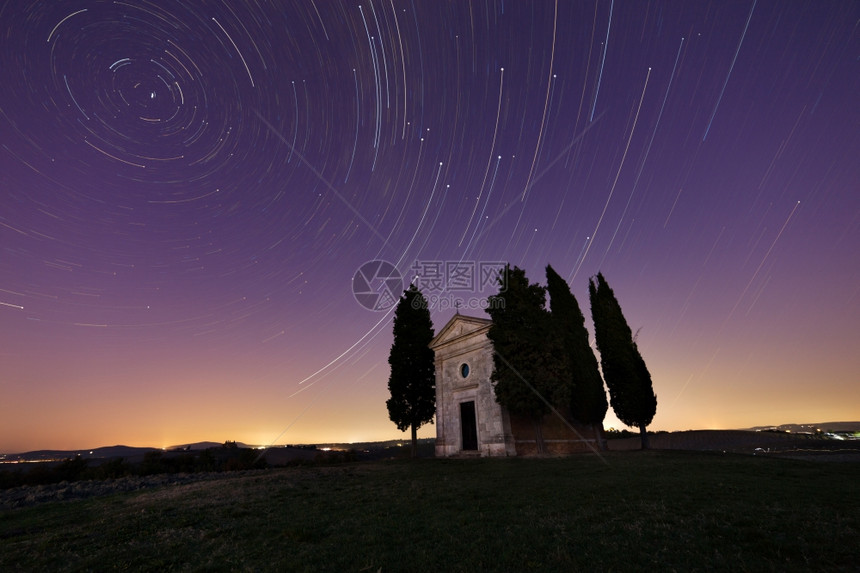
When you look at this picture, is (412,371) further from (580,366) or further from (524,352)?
(580,366)

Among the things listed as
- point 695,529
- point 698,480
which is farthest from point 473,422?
point 695,529

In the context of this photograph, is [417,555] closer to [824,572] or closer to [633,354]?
[824,572]

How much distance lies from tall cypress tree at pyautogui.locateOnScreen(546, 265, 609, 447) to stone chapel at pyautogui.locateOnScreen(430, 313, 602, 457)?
6.84 feet

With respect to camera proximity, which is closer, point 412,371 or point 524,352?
Result: point 524,352

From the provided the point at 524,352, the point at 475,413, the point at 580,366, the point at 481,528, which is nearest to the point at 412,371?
the point at 475,413

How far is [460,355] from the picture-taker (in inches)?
1297

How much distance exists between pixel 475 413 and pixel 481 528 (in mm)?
23692

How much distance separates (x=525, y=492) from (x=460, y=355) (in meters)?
21.1

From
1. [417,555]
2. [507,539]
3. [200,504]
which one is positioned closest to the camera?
[417,555]

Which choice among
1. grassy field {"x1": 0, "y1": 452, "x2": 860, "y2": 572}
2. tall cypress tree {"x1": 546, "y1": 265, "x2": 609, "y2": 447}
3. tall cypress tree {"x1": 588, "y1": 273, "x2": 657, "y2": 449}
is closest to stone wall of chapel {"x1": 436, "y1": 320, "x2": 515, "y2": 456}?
tall cypress tree {"x1": 546, "y1": 265, "x2": 609, "y2": 447}

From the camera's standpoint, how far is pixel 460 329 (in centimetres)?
3322

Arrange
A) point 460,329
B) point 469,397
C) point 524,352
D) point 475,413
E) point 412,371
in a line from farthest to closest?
point 412,371 < point 460,329 < point 469,397 < point 475,413 < point 524,352

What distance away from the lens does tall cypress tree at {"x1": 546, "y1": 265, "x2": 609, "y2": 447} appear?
28.3 meters

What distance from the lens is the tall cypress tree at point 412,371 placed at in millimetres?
35406
